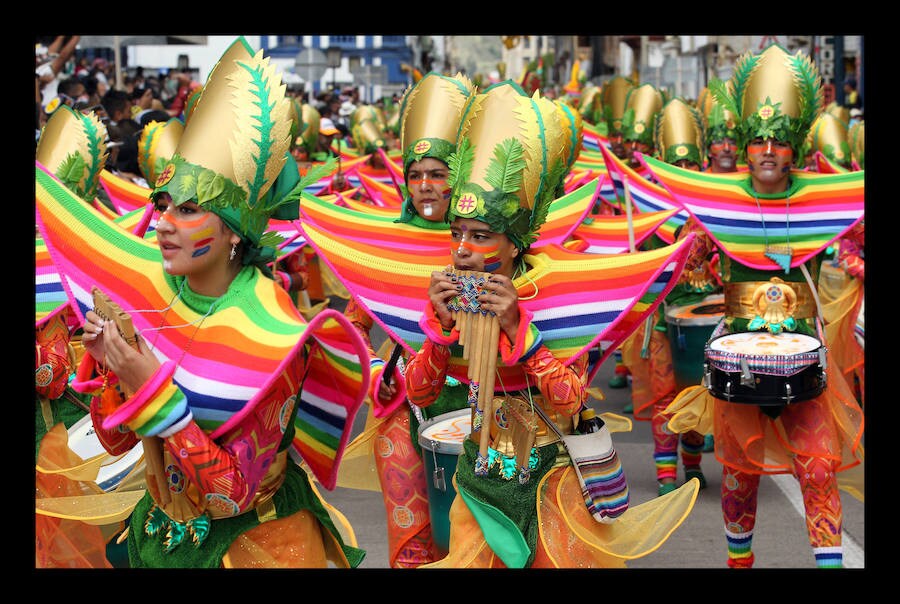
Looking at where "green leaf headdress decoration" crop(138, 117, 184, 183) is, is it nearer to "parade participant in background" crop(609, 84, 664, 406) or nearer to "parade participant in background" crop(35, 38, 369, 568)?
"parade participant in background" crop(35, 38, 369, 568)

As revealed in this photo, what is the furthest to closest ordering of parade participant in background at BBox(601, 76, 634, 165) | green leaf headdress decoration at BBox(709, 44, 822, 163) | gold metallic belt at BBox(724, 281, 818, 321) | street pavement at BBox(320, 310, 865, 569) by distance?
parade participant in background at BBox(601, 76, 634, 165)
street pavement at BBox(320, 310, 865, 569)
green leaf headdress decoration at BBox(709, 44, 822, 163)
gold metallic belt at BBox(724, 281, 818, 321)

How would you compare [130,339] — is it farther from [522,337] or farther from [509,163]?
[509,163]

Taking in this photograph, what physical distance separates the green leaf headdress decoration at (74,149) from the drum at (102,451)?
1207mm

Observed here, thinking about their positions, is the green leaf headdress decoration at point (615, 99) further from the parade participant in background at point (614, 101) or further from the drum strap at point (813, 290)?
the drum strap at point (813, 290)

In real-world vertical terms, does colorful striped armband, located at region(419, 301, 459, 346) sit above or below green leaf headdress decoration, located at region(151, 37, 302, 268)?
below

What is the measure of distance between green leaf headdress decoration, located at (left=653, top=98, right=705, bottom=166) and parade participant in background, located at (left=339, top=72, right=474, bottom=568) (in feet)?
13.3

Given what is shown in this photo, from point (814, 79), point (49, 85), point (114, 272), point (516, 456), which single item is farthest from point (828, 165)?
point (49, 85)

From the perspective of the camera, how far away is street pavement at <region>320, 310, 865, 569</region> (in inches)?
271

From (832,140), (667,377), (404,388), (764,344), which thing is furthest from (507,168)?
(832,140)

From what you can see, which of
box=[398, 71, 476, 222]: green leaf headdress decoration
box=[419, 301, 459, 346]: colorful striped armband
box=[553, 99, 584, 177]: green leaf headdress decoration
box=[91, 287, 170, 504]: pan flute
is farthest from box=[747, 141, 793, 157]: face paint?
box=[91, 287, 170, 504]: pan flute

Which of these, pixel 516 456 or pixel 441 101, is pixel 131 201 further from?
pixel 516 456

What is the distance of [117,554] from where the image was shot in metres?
5.48

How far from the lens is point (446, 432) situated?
199 inches

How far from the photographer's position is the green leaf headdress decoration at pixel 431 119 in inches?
228
